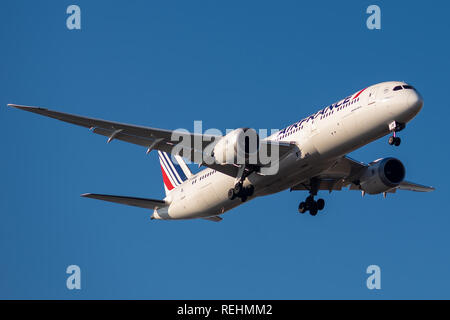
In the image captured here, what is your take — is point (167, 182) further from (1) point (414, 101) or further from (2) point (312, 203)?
(1) point (414, 101)

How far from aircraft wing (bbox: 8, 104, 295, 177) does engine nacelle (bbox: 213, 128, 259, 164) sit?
588 millimetres

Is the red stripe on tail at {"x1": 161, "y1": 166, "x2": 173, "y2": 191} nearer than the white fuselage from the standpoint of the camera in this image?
No

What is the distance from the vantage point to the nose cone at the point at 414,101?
34.2m

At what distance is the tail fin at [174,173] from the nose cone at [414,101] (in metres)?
16.4

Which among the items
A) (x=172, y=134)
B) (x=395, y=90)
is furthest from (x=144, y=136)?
(x=395, y=90)

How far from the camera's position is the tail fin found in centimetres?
4657

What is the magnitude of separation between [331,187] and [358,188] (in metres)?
1.60

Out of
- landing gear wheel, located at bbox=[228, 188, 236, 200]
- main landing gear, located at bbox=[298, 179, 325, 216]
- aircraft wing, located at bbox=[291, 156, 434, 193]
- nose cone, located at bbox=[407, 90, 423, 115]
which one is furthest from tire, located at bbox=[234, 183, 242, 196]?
nose cone, located at bbox=[407, 90, 423, 115]

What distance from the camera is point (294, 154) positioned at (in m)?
36.9

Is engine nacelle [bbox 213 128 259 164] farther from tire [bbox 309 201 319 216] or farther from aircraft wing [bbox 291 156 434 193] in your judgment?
tire [bbox 309 201 319 216]

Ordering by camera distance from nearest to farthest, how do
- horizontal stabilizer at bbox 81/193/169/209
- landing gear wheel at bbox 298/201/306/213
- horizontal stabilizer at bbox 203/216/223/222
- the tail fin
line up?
horizontal stabilizer at bbox 81/193/169/209 → landing gear wheel at bbox 298/201/306/213 → horizontal stabilizer at bbox 203/216/223/222 → the tail fin

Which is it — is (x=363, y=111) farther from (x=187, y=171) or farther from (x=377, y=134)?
(x=187, y=171)

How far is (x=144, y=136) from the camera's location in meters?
37.7

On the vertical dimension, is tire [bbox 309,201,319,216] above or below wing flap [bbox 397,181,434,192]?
below
